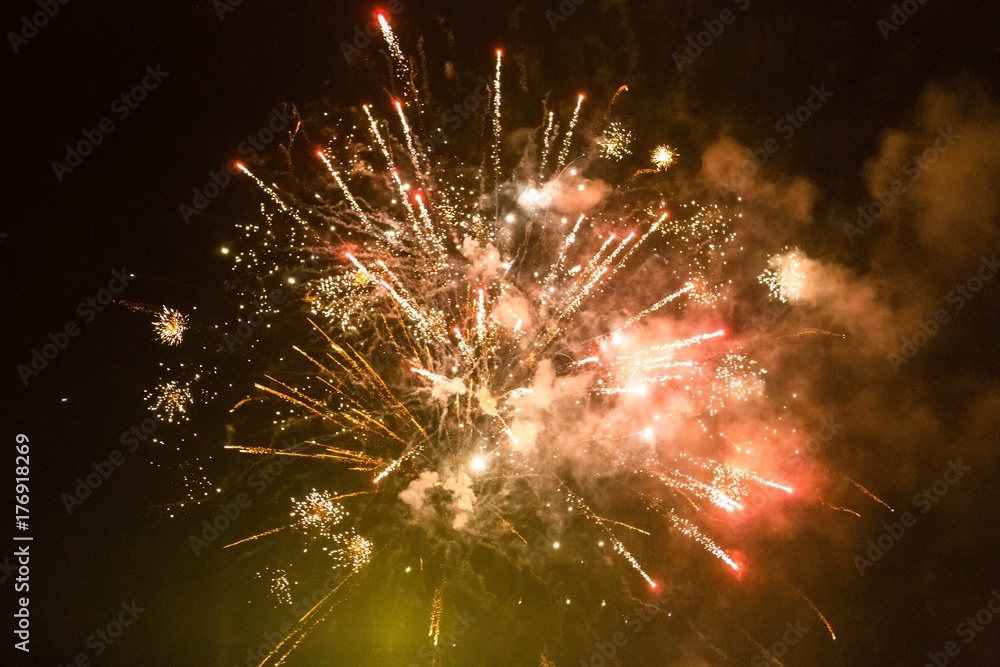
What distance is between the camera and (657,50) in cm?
581

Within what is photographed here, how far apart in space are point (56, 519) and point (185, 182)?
3716mm

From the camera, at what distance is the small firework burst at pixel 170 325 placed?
570cm

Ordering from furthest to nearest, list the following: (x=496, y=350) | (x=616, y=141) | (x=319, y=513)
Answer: (x=319, y=513) → (x=616, y=141) → (x=496, y=350)

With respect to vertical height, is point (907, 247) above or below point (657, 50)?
above

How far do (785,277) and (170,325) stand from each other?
256 inches

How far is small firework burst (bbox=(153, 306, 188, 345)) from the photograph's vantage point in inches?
225

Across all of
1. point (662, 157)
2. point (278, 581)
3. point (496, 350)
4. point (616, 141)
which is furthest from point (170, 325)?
point (662, 157)

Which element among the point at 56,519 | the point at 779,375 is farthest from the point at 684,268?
the point at 56,519

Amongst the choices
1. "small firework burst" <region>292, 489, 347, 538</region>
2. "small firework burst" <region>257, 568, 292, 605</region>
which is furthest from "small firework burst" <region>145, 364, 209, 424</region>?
"small firework burst" <region>257, 568, 292, 605</region>

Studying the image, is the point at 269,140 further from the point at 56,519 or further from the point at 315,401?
the point at 56,519

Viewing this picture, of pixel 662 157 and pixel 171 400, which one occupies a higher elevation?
pixel 662 157

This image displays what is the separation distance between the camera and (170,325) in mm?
5711

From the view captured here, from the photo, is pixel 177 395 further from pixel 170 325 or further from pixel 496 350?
pixel 496 350

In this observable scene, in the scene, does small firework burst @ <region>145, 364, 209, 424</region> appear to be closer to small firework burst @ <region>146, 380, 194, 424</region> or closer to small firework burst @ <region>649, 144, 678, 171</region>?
small firework burst @ <region>146, 380, 194, 424</region>
